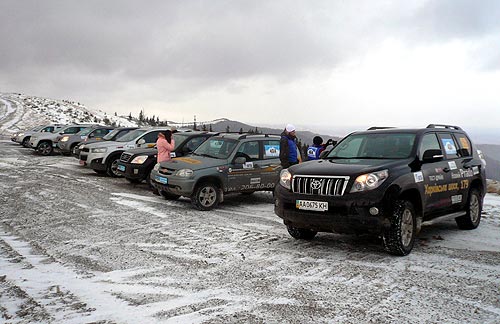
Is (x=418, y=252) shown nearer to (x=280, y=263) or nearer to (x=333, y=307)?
(x=280, y=263)

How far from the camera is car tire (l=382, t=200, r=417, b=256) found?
18.6ft

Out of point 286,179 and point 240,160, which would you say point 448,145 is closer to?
point 286,179

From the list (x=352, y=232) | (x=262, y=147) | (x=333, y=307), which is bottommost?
(x=333, y=307)

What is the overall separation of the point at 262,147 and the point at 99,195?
421 cm

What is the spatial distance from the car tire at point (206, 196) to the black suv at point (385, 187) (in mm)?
3117

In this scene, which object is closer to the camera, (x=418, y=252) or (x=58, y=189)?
(x=418, y=252)

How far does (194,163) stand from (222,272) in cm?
472

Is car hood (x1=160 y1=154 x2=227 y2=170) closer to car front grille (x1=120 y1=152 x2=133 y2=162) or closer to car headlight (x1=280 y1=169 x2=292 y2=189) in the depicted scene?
car front grille (x1=120 y1=152 x2=133 y2=162)

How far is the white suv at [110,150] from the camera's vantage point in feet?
47.2

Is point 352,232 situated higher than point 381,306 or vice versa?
point 352,232

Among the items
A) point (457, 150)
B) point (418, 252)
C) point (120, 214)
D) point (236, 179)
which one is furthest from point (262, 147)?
point (418, 252)

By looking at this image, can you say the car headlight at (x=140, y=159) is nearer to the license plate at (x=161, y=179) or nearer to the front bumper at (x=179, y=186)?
the license plate at (x=161, y=179)

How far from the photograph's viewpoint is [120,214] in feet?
28.1

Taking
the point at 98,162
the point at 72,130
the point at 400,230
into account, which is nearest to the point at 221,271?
the point at 400,230
